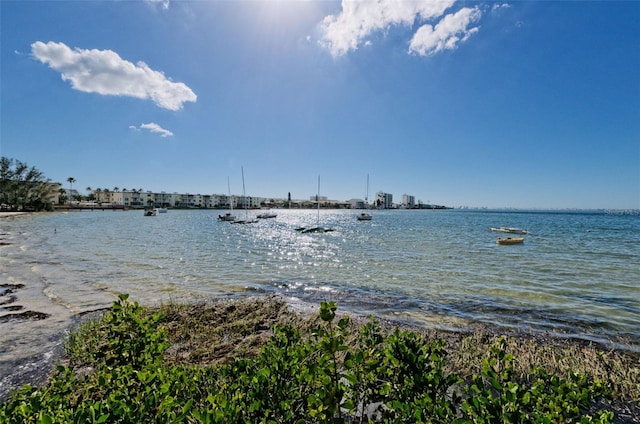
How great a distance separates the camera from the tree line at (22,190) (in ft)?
296

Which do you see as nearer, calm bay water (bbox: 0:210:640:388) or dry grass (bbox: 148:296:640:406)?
dry grass (bbox: 148:296:640:406)

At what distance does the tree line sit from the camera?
90.1m

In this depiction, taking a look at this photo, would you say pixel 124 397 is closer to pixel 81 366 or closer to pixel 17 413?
pixel 17 413

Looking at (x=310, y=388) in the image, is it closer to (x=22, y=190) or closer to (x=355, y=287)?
(x=355, y=287)

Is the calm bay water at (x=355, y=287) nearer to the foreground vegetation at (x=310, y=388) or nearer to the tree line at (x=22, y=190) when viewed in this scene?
the foreground vegetation at (x=310, y=388)

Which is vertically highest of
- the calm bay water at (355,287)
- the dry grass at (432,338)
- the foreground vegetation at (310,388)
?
the foreground vegetation at (310,388)

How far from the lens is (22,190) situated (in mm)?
92500

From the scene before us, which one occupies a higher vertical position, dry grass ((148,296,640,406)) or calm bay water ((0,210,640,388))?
dry grass ((148,296,640,406))

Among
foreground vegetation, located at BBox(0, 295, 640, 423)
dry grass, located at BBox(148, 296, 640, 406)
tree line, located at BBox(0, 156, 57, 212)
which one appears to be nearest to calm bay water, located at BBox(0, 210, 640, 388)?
dry grass, located at BBox(148, 296, 640, 406)

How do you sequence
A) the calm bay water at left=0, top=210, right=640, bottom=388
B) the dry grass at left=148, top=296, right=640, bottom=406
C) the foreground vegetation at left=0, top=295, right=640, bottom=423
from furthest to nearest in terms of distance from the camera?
the calm bay water at left=0, top=210, right=640, bottom=388 → the dry grass at left=148, top=296, right=640, bottom=406 → the foreground vegetation at left=0, top=295, right=640, bottom=423

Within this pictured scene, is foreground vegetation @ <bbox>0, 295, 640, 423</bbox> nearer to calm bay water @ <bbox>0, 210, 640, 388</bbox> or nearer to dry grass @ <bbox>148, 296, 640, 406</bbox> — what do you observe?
dry grass @ <bbox>148, 296, 640, 406</bbox>

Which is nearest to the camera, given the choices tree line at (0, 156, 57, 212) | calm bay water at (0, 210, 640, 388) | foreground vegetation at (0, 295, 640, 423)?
foreground vegetation at (0, 295, 640, 423)

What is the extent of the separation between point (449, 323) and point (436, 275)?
7.41m

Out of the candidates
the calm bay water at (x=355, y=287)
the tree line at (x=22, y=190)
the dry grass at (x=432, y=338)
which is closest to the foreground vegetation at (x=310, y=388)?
the dry grass at (x=432, y=338)
